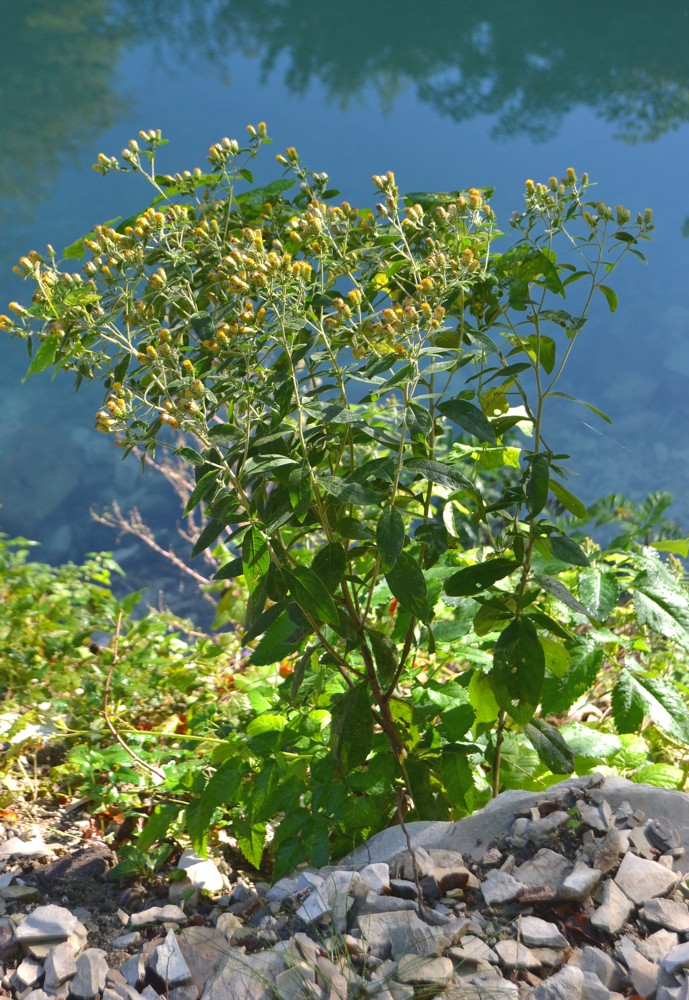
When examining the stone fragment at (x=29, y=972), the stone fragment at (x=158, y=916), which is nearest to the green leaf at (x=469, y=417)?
the stone fragment at (x=158, y=916)

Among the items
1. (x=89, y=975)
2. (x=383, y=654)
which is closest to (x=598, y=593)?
(x=383, y=654)

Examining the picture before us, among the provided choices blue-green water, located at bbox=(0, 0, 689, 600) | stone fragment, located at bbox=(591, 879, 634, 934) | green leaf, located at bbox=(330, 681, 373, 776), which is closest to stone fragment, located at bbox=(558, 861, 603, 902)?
stone fragment, located at bbox=(591, 879, 634, 934)

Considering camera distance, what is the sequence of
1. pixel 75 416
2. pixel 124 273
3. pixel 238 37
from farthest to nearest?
pixel 238 37
pixel 75 416
pixel 124 273

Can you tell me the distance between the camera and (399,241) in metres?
1.71

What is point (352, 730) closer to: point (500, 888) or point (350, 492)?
point (500, 888)

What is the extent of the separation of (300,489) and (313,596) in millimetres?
169

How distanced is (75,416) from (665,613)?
5.20 meters

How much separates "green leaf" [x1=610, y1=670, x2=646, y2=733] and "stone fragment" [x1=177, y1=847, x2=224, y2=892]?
778 millimetres

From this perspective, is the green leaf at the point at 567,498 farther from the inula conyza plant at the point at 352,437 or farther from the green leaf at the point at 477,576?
the green leaf at the point at 477,576

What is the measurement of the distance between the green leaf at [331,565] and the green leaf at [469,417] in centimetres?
27

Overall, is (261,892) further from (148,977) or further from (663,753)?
(663,753)

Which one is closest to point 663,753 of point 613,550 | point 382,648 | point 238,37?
point 613,550

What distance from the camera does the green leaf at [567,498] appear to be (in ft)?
4.90

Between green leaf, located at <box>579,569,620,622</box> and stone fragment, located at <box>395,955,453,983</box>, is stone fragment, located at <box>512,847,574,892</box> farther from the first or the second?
green leaf, located at <box>579,569,620,622</box>
